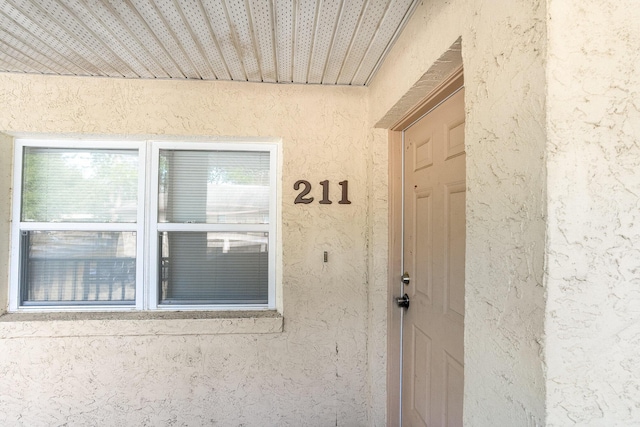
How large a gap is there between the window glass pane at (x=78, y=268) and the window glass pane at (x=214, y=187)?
41 centimetres

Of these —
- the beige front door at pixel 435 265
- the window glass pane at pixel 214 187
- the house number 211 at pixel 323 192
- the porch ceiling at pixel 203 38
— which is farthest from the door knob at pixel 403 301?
the porch ceiling at pixel 203 38

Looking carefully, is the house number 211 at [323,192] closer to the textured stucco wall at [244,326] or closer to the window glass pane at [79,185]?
the textured stucco wall at [244,326]

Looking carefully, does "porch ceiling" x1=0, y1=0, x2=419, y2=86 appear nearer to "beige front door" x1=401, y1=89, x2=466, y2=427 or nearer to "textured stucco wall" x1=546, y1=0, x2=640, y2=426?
"beige front door" x1=401, y1=89, x2=466, y2=427

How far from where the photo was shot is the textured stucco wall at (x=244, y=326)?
2.03 meters

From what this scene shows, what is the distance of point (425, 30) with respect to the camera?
1316 mm

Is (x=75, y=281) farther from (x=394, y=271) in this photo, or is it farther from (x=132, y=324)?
(x=394, y=271)

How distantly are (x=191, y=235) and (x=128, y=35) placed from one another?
1.26 meters

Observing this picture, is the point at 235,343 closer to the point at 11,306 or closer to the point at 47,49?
the point at 11,306

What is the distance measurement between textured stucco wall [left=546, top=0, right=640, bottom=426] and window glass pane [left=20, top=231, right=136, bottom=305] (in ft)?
7.94

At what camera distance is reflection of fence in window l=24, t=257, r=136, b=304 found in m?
2.20

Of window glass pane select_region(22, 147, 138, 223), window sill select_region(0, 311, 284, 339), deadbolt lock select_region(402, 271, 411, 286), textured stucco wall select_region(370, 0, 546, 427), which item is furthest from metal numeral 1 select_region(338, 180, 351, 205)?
window glass pane select_region(22, 147, 138, 223)

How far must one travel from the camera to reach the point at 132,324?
2057 mm

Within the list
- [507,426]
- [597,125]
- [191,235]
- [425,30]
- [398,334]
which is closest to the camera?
[597,125]

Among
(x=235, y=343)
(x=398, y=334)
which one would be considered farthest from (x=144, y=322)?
(x=398, y=334)
